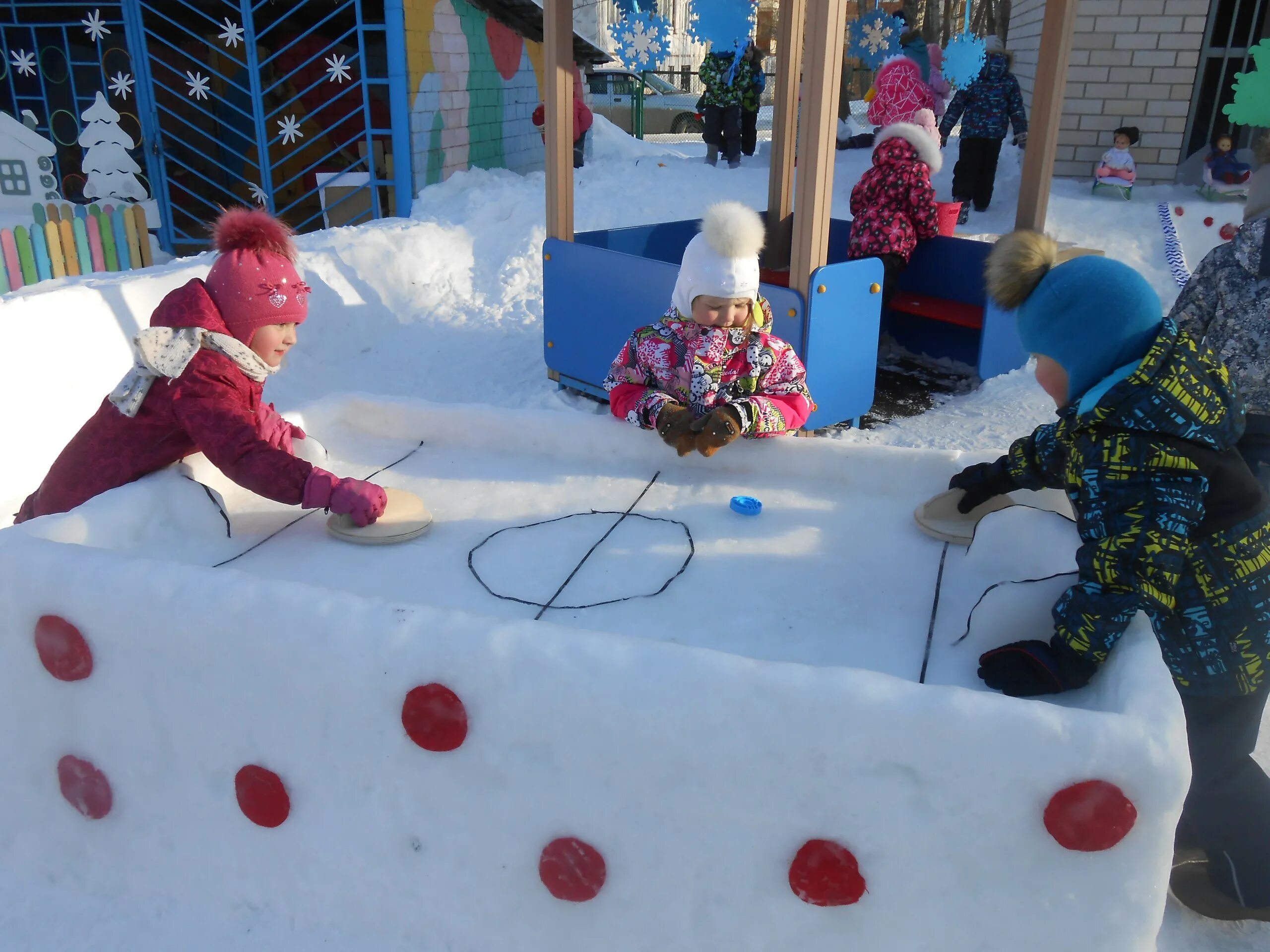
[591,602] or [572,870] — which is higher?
[591,602]

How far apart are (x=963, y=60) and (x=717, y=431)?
4545 millimetres

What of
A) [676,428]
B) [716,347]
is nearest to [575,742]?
[676,428]

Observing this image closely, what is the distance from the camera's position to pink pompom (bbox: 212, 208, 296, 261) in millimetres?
2188

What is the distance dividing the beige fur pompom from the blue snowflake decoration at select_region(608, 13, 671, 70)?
11.4ft

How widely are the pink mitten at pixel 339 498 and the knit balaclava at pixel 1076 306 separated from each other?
1.34m

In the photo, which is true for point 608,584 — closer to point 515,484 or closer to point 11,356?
point 515,484

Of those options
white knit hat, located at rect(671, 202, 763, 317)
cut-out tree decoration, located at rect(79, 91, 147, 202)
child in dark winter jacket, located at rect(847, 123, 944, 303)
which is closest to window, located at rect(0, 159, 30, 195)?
cut-out tree decoration, located at rect(79, 91, 147, 202)

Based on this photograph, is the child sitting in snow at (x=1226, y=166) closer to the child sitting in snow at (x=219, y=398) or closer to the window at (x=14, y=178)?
the child sitting in snow at (x=219, y=398)

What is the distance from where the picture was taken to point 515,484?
7.77 ft

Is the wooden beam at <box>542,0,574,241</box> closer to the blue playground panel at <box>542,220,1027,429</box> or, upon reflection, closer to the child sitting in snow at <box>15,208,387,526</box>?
the blue playground panel at <box>542,220,1027,429</box>

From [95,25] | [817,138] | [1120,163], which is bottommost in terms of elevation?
[1120,163]

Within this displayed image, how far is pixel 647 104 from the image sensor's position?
21203 millimetres

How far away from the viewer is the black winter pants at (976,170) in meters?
8.55

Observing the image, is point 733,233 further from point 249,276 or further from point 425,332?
point 425,332
